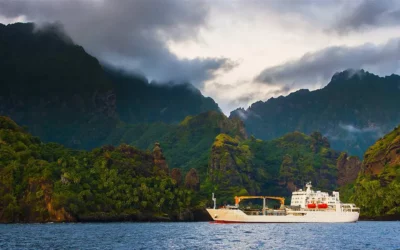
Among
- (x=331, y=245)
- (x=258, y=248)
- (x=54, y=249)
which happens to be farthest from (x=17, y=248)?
(x=331, y=245)

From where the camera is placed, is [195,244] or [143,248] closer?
[143,248]

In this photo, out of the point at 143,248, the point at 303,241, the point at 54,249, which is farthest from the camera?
the point at 303,241

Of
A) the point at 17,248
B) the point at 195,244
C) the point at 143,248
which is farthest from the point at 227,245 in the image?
the point at 17,248

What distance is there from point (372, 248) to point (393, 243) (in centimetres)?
1316

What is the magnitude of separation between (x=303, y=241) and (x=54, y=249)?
53876 mm

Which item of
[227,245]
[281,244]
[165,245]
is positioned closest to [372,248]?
[281,244]

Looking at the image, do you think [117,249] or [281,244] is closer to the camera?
[117,249]

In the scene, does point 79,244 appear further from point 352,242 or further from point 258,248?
point 352,242

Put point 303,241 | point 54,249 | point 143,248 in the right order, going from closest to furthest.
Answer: point 54,249 < point 143,248 < point 303,241

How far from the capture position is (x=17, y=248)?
343 feet

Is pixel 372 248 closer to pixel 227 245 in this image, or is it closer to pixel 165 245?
pixel 227 245

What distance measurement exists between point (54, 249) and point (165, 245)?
24.2 metres

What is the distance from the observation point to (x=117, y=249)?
353 feet

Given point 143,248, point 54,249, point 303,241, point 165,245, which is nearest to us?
point 54,249
